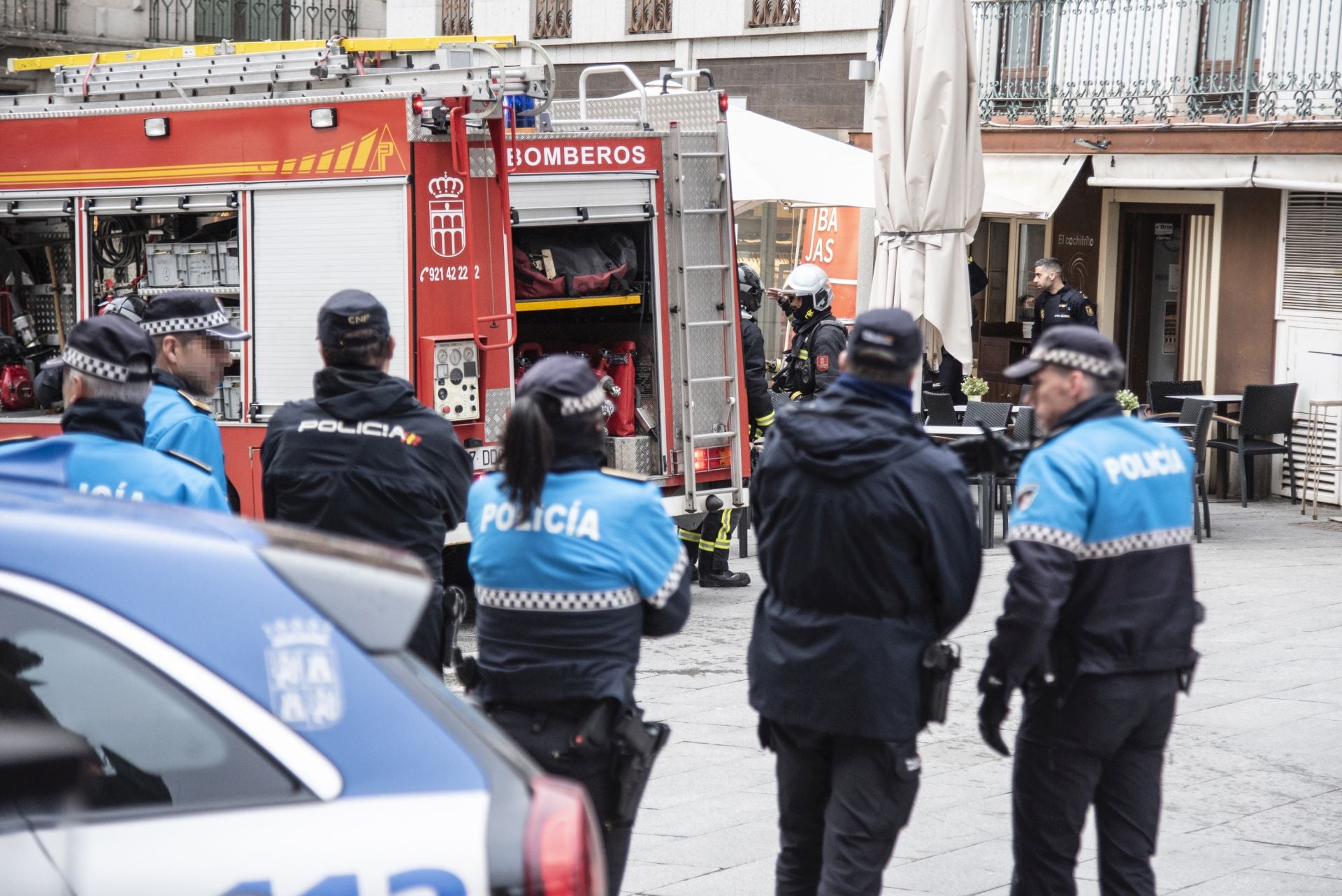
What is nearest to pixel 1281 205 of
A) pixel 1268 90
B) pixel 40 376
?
pixel 1268 90

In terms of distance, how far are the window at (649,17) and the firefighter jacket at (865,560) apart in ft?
64.1

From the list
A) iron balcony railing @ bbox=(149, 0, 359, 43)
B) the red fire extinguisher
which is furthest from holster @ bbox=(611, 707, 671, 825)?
iron balcony railing @ bbox=(149, 0, 359, 43)

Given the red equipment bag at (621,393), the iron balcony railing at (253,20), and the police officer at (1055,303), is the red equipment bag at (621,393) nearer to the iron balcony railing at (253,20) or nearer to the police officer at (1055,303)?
the police officer at (1055,303)

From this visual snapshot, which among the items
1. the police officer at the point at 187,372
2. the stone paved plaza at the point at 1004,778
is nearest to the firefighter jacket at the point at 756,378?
the stone paved plaza at the point at 1004,778

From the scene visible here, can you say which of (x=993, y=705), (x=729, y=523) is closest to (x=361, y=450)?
(x=993, y=705)

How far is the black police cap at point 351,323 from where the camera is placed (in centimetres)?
507

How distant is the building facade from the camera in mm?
14352

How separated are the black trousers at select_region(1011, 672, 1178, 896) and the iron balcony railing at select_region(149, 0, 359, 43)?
26501 mm

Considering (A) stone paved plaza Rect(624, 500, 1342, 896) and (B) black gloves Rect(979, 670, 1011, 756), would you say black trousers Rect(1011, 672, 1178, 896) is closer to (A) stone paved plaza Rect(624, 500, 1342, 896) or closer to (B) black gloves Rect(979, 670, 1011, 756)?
(B) black gloves Rect(979, 670, 1011, 756)

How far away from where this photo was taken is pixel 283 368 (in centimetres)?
906

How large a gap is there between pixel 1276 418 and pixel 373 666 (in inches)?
508

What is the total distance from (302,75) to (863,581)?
6092mm

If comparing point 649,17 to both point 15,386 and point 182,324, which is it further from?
point 182,324

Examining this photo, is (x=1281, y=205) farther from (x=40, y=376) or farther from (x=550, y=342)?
(x=40, y=376)
